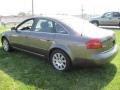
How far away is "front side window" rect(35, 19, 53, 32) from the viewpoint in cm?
707

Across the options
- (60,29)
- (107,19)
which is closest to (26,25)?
(60,29)

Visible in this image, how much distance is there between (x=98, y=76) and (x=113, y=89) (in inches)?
34.5

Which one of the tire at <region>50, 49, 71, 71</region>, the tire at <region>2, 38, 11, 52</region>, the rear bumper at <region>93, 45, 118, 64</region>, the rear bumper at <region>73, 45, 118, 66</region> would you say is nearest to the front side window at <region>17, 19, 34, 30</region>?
the tire at <region>2, 38, 11, 52</region>

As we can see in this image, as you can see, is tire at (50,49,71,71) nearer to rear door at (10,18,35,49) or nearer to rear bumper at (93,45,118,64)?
rear bumper at (93,45,118,64)

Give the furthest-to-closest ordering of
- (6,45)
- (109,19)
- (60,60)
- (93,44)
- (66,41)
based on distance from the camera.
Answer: (109,19), (6,45), (60,60), (66,41), (93,44)

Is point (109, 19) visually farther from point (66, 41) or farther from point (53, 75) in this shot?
point (53, 75)

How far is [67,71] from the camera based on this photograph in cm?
665

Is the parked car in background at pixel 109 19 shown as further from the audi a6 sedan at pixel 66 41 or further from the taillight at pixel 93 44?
the taillight at pixel 93 44

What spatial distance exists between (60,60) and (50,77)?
636 mm

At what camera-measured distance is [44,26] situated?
726 centimetres

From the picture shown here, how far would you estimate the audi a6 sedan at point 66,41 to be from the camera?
607 cm

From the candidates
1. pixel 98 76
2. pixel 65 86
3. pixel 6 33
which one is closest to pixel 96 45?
pixel 98 76

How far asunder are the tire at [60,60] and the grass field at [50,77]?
6.5 inches

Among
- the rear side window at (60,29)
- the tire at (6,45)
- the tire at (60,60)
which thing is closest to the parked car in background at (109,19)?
the tire at (6,45)
